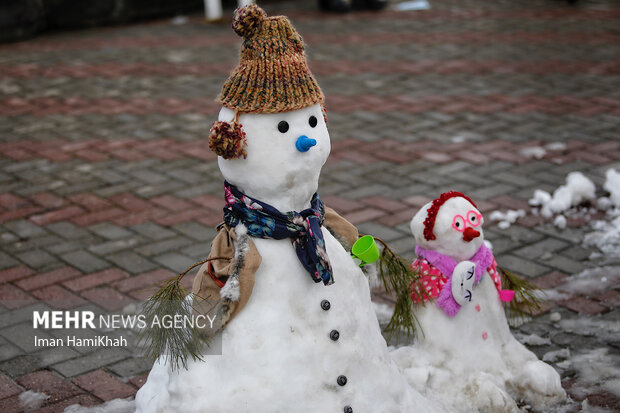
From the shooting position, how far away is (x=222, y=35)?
1126 centimetres

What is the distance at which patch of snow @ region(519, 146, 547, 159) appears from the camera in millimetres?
6680

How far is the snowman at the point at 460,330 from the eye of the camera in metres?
3.42

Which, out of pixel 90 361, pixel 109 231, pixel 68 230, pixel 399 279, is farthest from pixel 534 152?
pixel 90 361

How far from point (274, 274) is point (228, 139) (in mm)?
529

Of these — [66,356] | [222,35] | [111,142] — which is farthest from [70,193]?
[222,35]

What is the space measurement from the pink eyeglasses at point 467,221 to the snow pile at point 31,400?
6.68 ft

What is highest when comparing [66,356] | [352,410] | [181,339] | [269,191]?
[269,191]

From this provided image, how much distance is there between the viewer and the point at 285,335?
287cm

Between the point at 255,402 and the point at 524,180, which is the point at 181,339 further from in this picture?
the point at 524,180

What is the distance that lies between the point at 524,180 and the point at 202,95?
378 centimetres

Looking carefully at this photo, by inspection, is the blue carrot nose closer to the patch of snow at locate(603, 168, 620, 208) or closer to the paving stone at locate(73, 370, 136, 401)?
the paving stone at locate(73, 370, 136, 401)

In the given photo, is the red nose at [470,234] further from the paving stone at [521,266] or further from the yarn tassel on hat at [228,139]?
the paving stone at [521,266]

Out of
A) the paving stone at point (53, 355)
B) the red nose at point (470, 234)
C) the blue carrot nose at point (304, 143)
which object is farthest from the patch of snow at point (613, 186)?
the paving stone at point (53, 355)

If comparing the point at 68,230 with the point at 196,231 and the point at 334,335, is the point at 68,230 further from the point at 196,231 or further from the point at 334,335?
the point at 334,335
